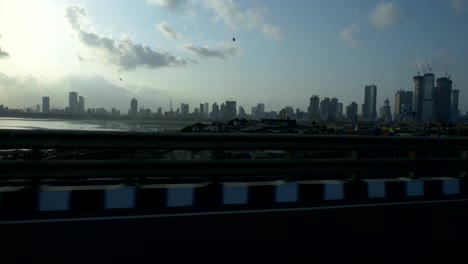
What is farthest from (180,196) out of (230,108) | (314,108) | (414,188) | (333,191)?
(314,108)

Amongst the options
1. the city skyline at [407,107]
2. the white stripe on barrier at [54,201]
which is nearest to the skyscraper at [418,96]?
the city skyline at [407,107]

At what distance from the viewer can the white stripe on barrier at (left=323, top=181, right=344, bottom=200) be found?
357 inches

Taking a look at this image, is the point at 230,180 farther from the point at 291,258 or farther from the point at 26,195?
the point at 291,258

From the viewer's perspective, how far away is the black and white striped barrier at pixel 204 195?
7520 millimetres

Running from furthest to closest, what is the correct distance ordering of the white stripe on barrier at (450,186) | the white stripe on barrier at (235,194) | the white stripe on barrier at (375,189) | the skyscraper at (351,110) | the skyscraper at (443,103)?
the skyscraper at (351,110) < the skyscraper at (443,103) < the white stripe on barrier at (450,186) < the white stripe on barrier at (375,189) < the white stripe on barrier at (235,194)

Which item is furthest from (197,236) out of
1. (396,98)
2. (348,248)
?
(396,98)

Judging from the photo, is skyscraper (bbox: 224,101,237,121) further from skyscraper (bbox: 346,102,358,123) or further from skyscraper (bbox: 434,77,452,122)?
skyscraper (bbox: 434,77,452,122)

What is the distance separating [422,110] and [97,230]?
9272 millimetres

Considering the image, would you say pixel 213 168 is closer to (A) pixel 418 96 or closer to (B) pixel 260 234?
(B) pixel 260 234

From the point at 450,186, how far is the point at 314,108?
7.26 meters

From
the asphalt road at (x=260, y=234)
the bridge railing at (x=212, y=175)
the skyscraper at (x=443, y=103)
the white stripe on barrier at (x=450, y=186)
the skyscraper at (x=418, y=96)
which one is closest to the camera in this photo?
the asphalt road at (x=260, y=234)

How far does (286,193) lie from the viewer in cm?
879

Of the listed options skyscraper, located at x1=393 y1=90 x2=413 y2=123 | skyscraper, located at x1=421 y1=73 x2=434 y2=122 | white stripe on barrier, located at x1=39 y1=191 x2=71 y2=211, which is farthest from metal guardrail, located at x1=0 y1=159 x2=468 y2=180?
skyscraper, located at x1=421 y1=73 x2=434 y2=122

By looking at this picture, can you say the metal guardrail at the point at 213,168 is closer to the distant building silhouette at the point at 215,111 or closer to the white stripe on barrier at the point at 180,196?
the white stripe on barrier at the point at 180,196
